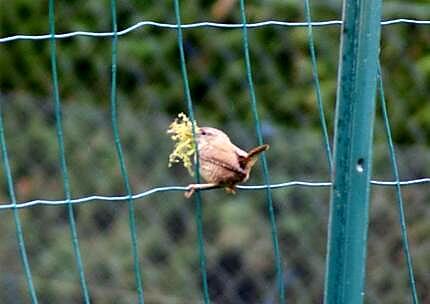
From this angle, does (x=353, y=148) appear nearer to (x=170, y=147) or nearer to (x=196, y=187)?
(x=196, y=187)

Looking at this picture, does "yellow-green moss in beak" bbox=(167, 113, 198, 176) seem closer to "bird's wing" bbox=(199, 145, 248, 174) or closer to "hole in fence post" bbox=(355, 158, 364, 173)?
"bird's wing" bbox=(199, 145, 248, 174)

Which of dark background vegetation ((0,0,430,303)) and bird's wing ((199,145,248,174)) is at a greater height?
bird's wing ((199,145,248,174))

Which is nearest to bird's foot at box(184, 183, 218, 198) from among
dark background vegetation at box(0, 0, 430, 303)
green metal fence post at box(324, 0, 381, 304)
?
green metal fence post at box(324, 0, 381, 304)

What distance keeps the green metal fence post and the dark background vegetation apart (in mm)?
2799

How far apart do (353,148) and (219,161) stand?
0.88 feet

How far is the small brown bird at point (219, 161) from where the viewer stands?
10.3ft

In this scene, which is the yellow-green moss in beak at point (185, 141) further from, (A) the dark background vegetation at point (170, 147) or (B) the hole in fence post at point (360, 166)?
(A) the dark background vegetation at point (170, 147)

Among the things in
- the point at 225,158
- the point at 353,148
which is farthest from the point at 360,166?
the point at 225,158

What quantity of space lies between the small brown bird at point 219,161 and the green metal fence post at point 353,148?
0.17 metres

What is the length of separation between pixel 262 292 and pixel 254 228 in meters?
0.27

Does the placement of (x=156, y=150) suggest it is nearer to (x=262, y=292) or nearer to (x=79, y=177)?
(x=79, y=177)

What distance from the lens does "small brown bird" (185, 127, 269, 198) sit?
313 cm

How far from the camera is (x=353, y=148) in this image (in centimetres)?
305

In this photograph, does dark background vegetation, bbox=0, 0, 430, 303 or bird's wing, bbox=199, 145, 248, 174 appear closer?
bird's wing, bbox=199, 145, 248, 174
